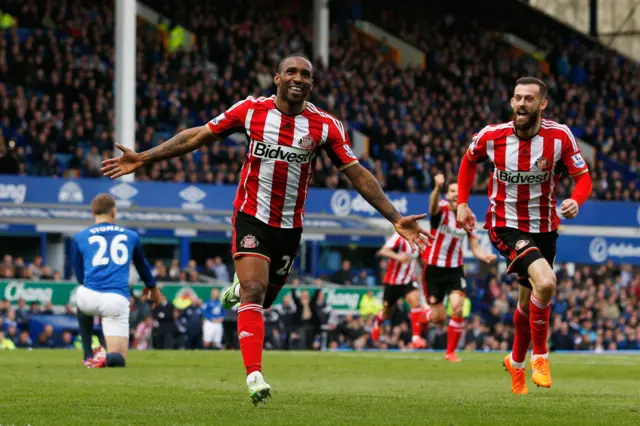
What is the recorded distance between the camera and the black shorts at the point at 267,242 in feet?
28.7

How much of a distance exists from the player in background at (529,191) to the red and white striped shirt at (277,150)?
2041 mm

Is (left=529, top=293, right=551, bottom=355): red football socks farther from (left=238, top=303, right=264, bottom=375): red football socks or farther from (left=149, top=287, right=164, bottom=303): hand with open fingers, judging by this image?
(left=149, top=287, right=164, bottom=303): hand with open fingers

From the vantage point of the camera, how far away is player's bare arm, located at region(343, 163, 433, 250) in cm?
817

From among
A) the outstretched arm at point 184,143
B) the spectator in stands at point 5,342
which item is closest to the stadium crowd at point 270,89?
the spectator in stands at point 5,342

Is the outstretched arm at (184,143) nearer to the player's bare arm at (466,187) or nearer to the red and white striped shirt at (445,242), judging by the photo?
the player's bare arm at (466,187)

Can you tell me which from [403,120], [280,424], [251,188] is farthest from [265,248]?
[403,120]

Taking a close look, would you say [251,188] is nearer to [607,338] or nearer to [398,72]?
[607,338]

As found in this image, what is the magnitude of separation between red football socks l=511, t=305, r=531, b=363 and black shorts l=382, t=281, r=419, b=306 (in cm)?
999

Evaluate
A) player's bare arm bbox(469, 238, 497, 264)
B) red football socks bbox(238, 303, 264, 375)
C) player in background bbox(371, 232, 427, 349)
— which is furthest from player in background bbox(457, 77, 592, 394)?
player in background bbox(371, 232, 427, 349)

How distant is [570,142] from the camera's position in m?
10.3

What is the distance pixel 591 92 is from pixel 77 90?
2215 cm

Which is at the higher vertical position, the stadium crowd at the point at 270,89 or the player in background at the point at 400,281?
the stadium crowd at the point at 270,89

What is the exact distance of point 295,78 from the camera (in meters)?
8.56

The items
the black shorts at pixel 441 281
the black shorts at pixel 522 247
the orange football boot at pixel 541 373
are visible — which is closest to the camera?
the orange football boot at pixel 541 373
